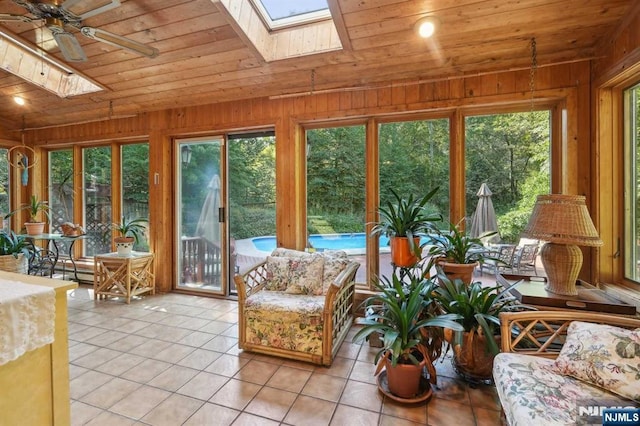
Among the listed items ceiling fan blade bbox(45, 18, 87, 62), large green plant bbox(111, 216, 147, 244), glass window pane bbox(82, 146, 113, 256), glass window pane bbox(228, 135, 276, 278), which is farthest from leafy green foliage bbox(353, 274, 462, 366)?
glass window pane bbox(82, 146, 113, 256)

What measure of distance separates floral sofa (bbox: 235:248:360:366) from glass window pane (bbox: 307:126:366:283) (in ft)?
1.88

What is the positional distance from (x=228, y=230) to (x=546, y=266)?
3.43m

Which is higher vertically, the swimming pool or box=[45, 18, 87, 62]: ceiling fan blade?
box=[45, 18, 87, 62]: ceiling fan blade

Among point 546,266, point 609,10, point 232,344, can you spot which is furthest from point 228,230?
point 609,10

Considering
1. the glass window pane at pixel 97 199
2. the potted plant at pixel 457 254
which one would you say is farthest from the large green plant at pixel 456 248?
the glass window pane at pixel 97 199

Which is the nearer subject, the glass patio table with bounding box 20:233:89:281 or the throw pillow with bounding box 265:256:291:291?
the throw pillow with bounding box 265:256:291:291

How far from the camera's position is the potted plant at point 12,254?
3580mm

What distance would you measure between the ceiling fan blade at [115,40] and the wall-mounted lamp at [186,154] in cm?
195

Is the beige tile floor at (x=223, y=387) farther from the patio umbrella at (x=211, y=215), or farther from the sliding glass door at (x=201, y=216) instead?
the patio umbrella at (x=211, y=215)

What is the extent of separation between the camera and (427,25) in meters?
2.34

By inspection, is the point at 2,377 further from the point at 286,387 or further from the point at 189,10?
the point at 189,10

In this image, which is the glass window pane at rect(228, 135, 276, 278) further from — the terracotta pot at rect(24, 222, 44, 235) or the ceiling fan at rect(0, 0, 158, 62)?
the terracotta pot at rect(24, 222, 44, 235)

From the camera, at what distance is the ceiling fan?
1973 millimetres

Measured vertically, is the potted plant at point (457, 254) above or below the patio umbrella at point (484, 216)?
below
